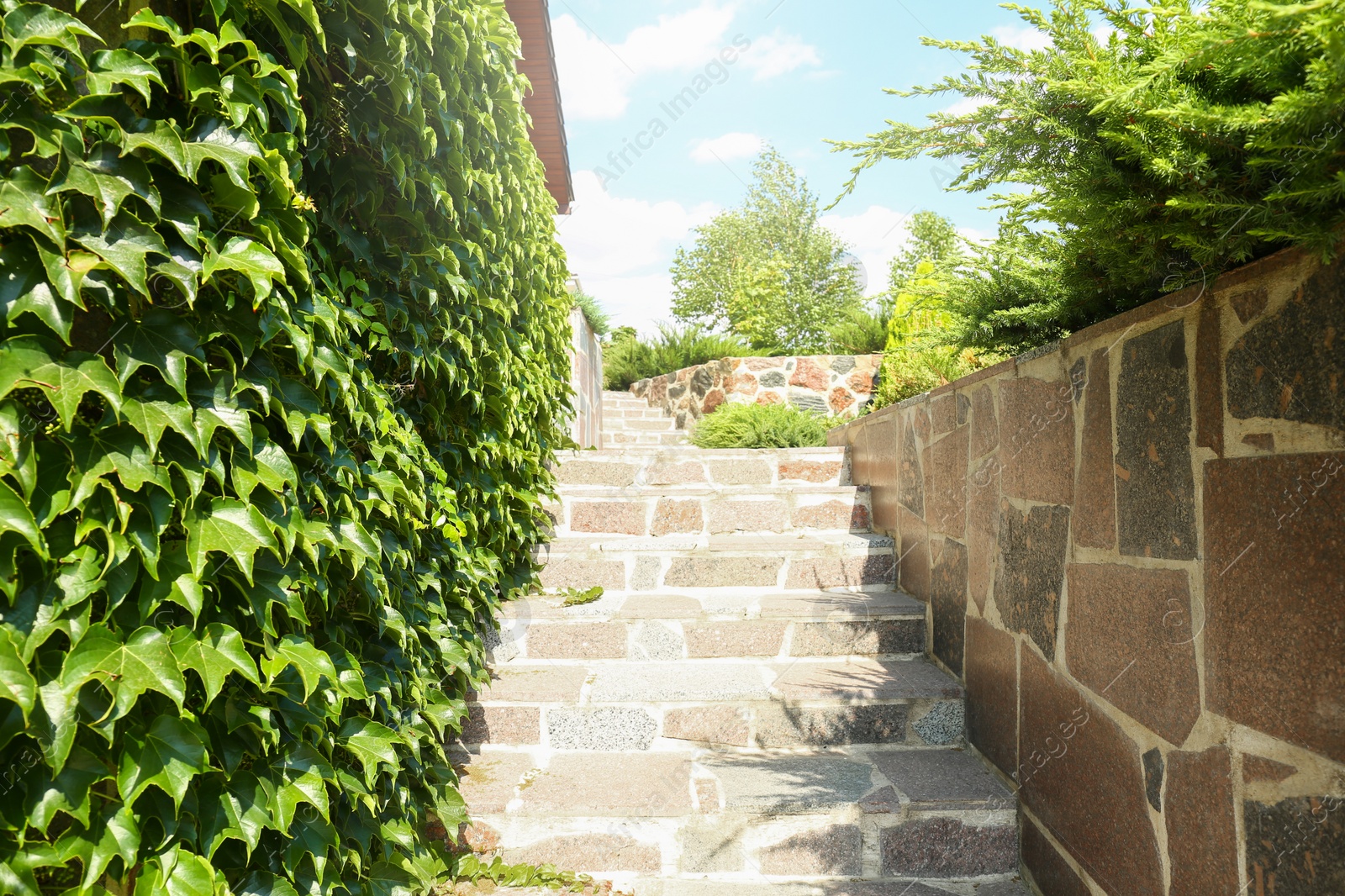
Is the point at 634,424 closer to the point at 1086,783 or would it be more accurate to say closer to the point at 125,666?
the point at 1086,783

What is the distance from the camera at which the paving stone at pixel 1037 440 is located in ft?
6.29

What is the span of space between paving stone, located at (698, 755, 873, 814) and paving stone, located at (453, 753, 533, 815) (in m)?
0.65

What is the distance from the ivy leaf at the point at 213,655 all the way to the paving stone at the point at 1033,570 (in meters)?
1.88

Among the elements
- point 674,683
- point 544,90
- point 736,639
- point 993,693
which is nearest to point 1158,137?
point 993,693

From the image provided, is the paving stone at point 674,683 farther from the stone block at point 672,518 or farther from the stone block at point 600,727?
the stone block at point 672,518

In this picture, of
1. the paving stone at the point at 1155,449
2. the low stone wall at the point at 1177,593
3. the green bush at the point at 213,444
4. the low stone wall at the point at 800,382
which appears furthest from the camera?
the low stone wall at the point at 800,382

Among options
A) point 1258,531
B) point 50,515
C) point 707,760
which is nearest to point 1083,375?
point 1258,531

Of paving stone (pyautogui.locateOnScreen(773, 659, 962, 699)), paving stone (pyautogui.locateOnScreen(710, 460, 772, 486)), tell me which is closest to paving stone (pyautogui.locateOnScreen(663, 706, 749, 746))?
paving stone (pyautogui.locateOnScreen(773, 659, 962, 699))

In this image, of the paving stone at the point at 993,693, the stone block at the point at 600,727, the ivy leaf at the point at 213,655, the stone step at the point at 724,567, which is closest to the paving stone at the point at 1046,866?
the paving stone at the point at 993,693

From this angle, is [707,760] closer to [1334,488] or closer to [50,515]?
[1334,488]

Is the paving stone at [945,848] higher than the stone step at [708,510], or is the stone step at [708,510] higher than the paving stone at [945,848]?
the stone step at [708,510]

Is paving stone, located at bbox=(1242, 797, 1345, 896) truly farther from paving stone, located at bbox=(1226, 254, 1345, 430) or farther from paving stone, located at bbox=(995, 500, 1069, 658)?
paving stone, located at bbox=(995, 500, 1069, 658)

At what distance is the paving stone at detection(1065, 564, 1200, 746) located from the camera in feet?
4.64

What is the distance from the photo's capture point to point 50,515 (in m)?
0.84
